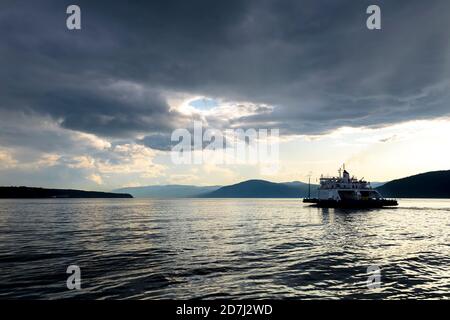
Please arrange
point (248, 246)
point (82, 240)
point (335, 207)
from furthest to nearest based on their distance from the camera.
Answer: point (335, 207), point (82, 240), point (248, 246)

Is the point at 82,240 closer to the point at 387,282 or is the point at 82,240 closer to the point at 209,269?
the point at 209,269

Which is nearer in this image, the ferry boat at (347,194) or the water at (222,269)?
the water at (222,269)

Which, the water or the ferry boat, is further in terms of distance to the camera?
the ferry boat

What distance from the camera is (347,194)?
127562mm

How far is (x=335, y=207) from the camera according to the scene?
121312 mm

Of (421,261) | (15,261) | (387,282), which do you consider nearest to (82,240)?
(15,261)

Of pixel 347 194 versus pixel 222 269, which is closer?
pixel 222 269

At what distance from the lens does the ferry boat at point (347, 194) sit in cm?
11781

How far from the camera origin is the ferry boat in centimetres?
11781
